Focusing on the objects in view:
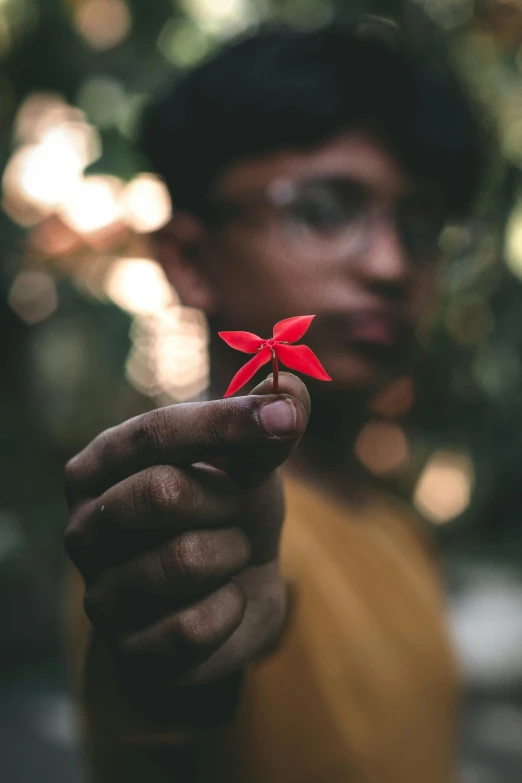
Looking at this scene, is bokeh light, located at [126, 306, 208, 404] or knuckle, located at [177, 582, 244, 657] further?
bokeh light, located at [126, 306, 208, 404]

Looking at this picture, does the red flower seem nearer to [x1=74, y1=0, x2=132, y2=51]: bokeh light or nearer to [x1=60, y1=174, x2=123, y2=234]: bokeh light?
[x1=60, y1=174, x2=123, y2=234]: bokeh light

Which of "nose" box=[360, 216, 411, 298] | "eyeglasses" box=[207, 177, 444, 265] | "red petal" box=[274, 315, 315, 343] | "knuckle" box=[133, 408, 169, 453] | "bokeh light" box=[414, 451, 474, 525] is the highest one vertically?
"eyeglasses" box=[207, 177, 444, 265]

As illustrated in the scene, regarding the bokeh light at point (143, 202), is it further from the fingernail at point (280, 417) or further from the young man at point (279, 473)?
the fingernail at point (280, 417)

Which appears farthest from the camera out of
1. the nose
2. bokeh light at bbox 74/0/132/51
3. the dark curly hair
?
bokeh light at bbox 74/0/132/51

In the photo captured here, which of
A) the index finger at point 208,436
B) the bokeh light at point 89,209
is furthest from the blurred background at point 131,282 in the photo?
the index finger at point 208,436

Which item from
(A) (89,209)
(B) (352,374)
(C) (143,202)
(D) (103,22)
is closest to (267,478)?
(B) (352,374)

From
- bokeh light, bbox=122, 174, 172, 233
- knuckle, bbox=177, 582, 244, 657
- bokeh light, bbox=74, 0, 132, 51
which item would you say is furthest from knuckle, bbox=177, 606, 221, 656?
bokeh light, bbox=74, 0, 132, 51

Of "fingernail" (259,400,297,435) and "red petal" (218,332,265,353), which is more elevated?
"red petal" (218,332,265,353)

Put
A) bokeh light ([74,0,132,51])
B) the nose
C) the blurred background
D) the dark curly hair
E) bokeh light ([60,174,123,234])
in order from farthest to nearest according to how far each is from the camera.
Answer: bokeh light ([74,0,132,51])
bokeh light ([60,174,123,234])
the blurred background
the dark curly hair
the nose
